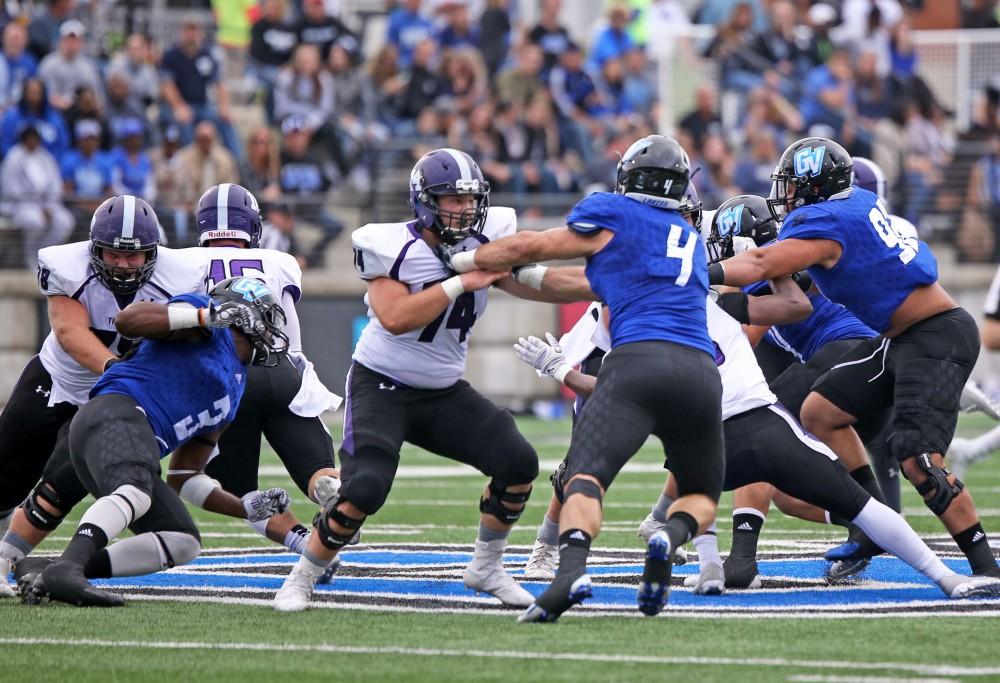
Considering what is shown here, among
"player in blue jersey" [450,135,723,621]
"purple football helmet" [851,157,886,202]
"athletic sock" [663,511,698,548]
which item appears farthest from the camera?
"purple football helmet" [851,157,886,202]

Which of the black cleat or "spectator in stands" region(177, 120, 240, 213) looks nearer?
the black cleat

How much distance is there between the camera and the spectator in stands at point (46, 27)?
51.4 feet

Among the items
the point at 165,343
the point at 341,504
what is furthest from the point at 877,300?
the point at 165,343

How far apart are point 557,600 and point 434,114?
11.8 metres

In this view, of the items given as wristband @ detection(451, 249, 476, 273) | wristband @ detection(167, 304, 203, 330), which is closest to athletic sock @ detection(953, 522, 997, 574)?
wristband @ detection(451, 249, 476, 273)

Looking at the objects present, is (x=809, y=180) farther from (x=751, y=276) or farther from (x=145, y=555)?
(x=145, y=555)

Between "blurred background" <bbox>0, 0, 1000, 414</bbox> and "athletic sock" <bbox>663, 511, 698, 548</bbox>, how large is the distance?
30.2 feet

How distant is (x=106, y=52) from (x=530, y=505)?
8857mm

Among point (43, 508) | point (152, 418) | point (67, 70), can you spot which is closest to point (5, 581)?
point (43, 508)

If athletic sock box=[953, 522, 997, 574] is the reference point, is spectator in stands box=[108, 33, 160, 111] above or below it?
above

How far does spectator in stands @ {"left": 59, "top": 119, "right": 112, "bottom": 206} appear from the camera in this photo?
49.2ft

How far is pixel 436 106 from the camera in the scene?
16.9m

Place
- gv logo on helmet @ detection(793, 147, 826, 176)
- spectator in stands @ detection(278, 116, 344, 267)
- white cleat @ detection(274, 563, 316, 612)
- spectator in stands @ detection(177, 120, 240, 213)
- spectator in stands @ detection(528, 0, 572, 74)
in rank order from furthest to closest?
spectator in stands @ detection(528, 0, 572, 74)
spectator in stands @ detection(278, 116, 344, 267)
spectator in stands @ detection(177, 120, 240, 213)
gv logo on helmet @ detection(793, 147, 826, 176)
white cleat @ detection(274, 563, 316, 612)

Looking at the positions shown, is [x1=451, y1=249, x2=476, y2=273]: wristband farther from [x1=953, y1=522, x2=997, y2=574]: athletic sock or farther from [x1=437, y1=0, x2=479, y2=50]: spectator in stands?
[x1=437, y1=0, x2=479, y2=50]: spectator in stands
